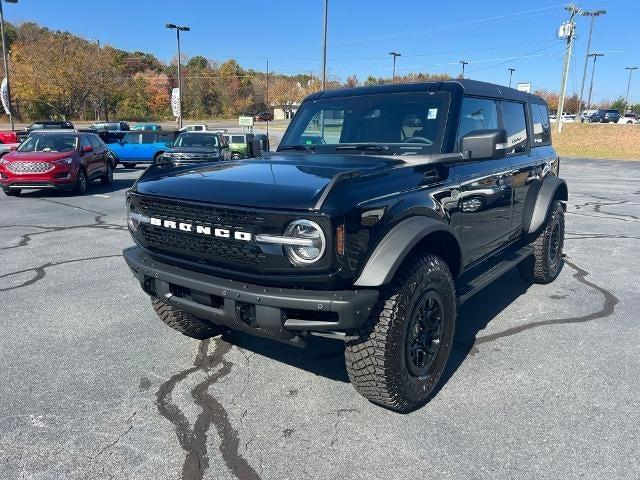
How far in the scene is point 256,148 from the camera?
177 inches

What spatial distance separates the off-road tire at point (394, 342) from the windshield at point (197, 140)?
14423mm

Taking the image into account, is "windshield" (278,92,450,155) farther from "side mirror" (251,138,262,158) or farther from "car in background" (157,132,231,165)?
"car in background" (157,132,231,165)

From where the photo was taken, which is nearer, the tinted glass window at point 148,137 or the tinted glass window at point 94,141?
the tinted glass window at point 94,141

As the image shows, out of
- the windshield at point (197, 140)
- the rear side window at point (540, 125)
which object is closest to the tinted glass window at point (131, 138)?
the windshield at point (197, 140)

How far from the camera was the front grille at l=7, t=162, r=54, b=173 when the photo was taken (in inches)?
465

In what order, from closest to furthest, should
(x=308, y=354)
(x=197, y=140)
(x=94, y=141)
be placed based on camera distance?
1. (x=308, y=354)
2. (x=94, y=141)
3. (x=197, y=140)

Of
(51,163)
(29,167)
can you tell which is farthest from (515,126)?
(29,167)

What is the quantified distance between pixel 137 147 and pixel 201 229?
63.2 ft

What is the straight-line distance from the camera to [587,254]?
6.93 metres

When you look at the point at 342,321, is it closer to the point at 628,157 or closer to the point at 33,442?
the point at 33,442

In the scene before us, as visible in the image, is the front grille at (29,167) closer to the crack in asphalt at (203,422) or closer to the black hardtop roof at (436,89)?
the black hardtop roof at (436,89)

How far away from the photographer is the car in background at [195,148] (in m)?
14.4

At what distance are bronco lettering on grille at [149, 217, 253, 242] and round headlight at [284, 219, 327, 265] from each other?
0.23 m

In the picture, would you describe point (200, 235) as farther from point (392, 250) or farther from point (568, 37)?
point (568, 37)
